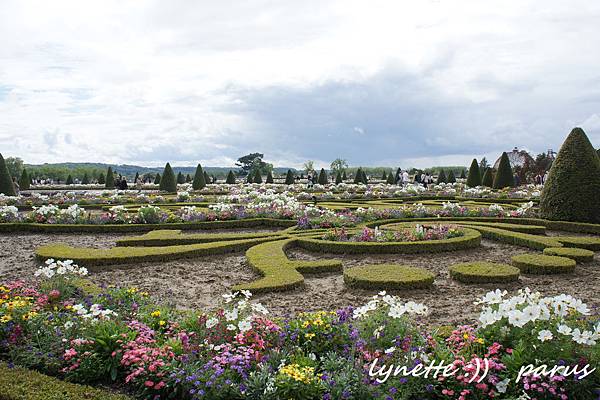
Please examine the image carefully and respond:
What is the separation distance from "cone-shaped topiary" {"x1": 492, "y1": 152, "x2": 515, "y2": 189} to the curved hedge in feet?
67.7

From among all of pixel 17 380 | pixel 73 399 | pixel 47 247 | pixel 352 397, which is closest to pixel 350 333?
pixel 352 397

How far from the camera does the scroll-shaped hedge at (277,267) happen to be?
8.22 meters

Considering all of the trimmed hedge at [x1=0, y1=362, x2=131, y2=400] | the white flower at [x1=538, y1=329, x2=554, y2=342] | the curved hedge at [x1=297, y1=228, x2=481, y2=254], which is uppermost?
the white flower at [x1=538, y1=329, x2=554, y2=342]

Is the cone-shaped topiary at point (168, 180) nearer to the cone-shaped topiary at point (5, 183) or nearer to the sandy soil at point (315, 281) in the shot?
the cone-shaped topiary at point (5, 183)

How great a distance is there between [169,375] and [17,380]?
4.73 feet

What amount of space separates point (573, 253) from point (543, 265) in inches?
56.8

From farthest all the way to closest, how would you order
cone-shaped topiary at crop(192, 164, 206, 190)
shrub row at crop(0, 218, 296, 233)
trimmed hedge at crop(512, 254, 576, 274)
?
cone-shaped topiary at crop(192, 164, 206, 190) < shrub row at crop(0, 218, 296, 233) < trimmed hedge at crop(512, 254, 576, 274)

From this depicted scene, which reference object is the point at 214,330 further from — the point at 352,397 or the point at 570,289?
the point at 570,289

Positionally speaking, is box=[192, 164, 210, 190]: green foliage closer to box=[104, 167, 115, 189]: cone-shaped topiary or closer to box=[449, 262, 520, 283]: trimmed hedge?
box=[104, 167, 115, 189]: cone-shaped topiary

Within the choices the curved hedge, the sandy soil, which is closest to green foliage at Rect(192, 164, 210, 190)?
the sandy soil

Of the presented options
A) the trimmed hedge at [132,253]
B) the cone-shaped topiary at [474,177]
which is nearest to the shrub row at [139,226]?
the trimmed hedge at [132,253]

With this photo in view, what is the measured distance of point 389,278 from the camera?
8414 mm

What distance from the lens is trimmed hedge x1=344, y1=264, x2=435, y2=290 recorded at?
27.1 ft

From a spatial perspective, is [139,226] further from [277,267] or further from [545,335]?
[545,335]
